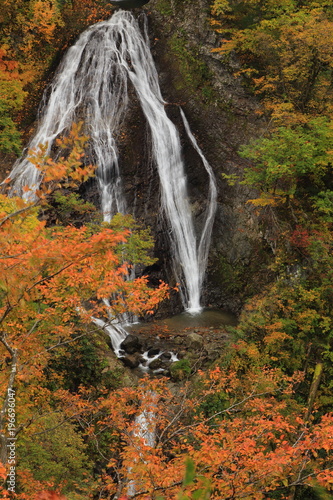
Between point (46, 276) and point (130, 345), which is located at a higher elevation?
point (46, 276)

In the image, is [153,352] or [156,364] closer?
[156,364]

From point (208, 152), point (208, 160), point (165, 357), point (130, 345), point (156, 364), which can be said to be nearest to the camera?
point (156, 364)

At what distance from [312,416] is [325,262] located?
4.41 meters

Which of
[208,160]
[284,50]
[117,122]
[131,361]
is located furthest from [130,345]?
[284,50]

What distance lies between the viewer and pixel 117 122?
791 inches

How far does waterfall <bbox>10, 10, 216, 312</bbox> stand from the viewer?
18.8 meters

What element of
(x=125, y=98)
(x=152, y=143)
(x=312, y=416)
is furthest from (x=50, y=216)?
(x=312, y=416)

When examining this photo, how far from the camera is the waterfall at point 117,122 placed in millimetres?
18828

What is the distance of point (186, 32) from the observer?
2272 centimetres

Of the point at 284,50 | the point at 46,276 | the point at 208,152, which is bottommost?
the point at 208,152

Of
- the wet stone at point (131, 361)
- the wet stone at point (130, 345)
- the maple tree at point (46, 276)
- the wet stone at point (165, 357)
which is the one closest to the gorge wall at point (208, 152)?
the wet stone at point (130, 345)

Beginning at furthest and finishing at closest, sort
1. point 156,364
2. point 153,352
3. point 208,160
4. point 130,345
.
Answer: point 208,160
point 130,345
point 153,352
point 156,364

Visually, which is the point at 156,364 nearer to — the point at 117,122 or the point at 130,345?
the point at 130,345

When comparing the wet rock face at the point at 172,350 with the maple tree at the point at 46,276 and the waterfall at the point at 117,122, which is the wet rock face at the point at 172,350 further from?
the maple tree at the point at 46,276
